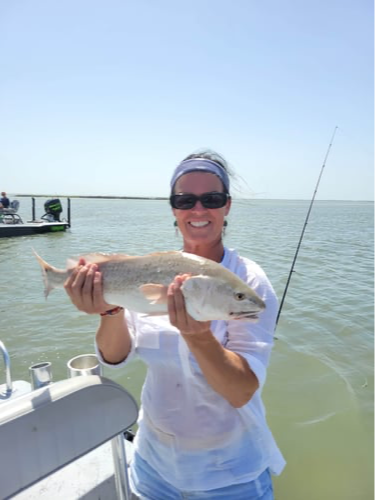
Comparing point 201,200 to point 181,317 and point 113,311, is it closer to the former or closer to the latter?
point 181,317

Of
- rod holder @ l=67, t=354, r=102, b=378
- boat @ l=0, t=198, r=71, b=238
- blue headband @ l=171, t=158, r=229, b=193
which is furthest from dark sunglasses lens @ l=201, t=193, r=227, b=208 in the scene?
boat @ l=0, t=198, r=71, b=238

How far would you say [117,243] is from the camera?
998 inches

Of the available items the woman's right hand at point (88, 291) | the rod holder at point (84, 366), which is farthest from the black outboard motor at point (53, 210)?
the woman's right hand at point (88, 291)

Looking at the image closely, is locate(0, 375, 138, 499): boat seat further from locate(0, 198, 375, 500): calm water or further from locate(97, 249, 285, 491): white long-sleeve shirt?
locate(0, 198, 375, 500): calm water

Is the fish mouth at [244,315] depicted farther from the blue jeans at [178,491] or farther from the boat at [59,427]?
the blue jeans at [178,491]

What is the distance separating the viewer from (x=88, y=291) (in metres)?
2.37

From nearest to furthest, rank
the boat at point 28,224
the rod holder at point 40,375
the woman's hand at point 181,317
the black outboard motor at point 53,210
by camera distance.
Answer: the woman's hand at point 181,317 < the rod holder at point 40,375 < the boat at point 28,224 < the black outboard motor at point 53,210

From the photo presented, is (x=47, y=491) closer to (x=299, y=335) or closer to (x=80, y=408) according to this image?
(x=80, y=408)

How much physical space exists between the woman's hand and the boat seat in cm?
51

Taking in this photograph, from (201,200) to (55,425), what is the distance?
4.89ft

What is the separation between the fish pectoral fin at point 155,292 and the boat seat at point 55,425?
51cm

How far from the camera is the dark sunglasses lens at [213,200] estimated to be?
94.6 inches

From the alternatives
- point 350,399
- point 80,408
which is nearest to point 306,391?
point 350,399

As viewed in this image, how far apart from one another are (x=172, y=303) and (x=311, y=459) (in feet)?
15.2
